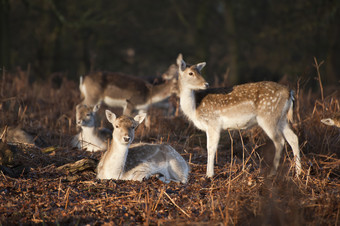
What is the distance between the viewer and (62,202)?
14.4ft

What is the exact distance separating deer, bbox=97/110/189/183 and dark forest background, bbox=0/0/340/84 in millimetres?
12981

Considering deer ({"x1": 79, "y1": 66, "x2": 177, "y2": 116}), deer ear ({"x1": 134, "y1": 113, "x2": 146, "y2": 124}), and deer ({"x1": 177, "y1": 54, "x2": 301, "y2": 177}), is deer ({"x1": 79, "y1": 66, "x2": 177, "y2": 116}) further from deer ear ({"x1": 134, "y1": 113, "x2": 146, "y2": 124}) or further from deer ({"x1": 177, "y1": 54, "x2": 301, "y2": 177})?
deer ear ({"x1": 134, "y1": 113, "x2": 146, "y2": 124})

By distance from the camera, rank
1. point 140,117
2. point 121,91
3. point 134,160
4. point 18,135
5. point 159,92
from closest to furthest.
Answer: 1. point 134,160
2. point 140,117
3. point 18,135
4. point 121,91
5. point 159,92

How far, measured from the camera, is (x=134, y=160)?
5809mm

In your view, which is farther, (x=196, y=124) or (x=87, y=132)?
(x=87, y=132)

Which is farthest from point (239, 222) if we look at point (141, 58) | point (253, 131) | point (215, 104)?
point (141, 58)

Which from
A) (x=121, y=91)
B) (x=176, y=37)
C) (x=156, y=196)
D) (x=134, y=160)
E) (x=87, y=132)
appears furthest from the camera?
(x=176, y=37)

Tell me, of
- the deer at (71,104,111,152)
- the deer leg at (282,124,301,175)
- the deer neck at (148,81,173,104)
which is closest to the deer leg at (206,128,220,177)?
the deer leg at (282,124,301,175)

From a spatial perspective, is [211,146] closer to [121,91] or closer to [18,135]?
[18,135]

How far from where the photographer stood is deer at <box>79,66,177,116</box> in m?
10.7

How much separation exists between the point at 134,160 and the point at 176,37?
18.8 m

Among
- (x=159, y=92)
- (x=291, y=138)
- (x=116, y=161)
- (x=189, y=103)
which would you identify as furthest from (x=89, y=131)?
(x=291, y=138)

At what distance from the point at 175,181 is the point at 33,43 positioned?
67.1ft

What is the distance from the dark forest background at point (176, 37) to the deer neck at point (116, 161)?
1335 centimetres
